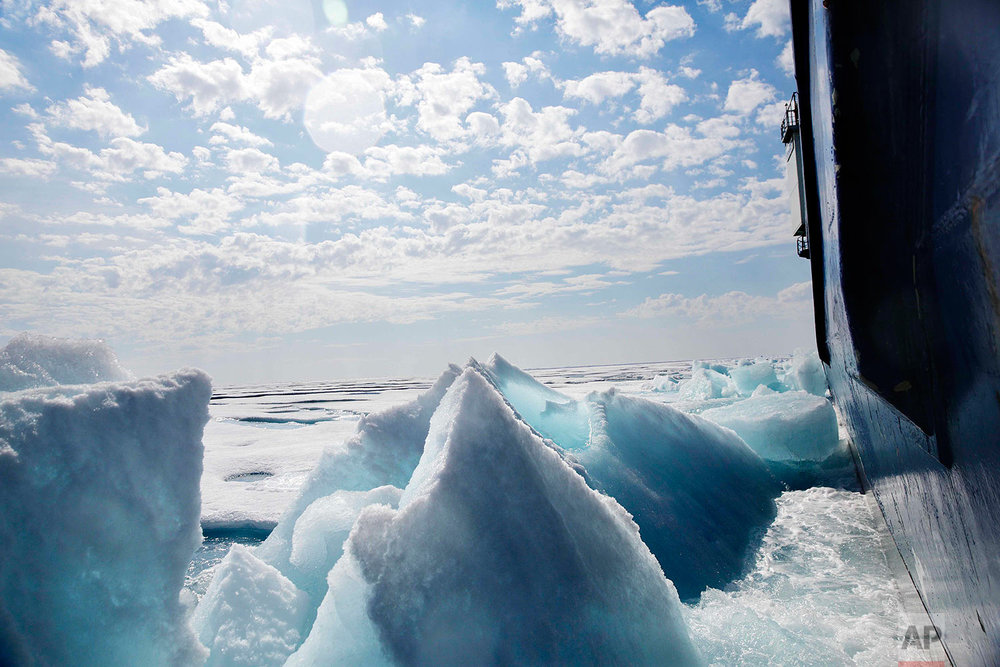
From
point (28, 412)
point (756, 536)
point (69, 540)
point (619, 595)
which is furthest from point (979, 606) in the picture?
point (28, 412)

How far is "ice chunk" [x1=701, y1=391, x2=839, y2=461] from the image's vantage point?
6.99 metres

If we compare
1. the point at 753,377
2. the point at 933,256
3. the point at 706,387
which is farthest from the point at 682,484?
the point at 753,377

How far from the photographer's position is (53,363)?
2352 millimetres

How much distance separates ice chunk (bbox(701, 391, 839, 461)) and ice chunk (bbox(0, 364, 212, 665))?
7.15 meters

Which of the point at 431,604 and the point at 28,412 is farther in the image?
the point at 431,604

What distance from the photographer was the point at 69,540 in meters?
1.79

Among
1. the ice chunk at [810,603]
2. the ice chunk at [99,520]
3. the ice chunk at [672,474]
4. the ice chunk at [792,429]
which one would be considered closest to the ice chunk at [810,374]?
the ice chunk at [792,429]

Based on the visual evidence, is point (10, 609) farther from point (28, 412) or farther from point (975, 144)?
point (975, 144)

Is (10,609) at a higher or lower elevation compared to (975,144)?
lower

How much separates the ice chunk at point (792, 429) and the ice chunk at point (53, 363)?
292 inches

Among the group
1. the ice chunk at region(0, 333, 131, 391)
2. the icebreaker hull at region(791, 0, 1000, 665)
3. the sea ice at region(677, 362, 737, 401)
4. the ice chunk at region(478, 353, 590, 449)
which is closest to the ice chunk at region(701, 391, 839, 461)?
the ice chunk at region(478, 353, 590, 449)

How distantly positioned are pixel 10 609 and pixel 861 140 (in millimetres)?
3958

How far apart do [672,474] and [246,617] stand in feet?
13.4

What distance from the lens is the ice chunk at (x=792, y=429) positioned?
699 cm
